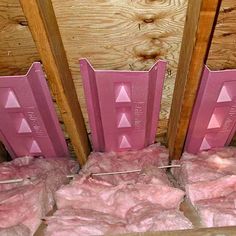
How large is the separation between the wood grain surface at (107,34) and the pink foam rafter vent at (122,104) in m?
0.05

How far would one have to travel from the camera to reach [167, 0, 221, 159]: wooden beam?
4.23 feet

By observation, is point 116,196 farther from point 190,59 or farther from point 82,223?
point 190,59

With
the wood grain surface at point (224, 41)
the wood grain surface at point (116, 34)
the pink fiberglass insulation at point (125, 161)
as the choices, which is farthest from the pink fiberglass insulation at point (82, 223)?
the wood grain surface at point (224, 41)

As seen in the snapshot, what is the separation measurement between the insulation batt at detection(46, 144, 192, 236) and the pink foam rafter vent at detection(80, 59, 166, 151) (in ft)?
0.42

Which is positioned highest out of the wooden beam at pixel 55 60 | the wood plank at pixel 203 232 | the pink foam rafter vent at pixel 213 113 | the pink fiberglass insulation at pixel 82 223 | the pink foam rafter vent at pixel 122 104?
the pink foam rafter vent at pixel 213 113

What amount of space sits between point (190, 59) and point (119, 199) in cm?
91

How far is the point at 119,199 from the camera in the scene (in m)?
1.98

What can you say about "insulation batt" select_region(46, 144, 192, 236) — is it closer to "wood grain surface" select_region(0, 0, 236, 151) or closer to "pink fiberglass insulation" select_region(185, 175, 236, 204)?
"pink fiberglass insulation" select_region(185, 175, 236, 204)

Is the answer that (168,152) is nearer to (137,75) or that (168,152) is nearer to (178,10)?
(137,75)

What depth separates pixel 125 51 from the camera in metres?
1.71

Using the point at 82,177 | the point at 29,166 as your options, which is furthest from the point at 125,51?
the point at 29,166

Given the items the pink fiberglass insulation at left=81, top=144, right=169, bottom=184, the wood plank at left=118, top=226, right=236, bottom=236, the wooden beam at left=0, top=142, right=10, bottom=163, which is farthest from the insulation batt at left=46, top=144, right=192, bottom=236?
the wooden beam at left=0, top=142, right=10, bottom=163

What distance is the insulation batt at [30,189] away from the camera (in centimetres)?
185

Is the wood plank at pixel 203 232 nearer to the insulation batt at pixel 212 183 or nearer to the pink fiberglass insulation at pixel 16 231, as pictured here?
the insulation batt at pixel 212 183
